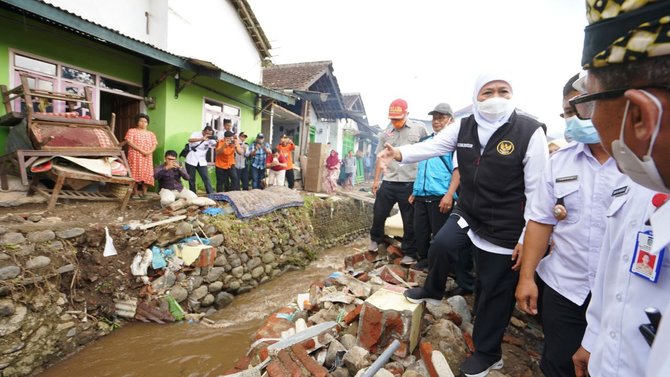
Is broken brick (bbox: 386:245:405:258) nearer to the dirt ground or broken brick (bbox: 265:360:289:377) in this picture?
broken brick (bbox: 265:360:289:377)

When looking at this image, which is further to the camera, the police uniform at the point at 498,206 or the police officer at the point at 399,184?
the police officer at the point at 399,184

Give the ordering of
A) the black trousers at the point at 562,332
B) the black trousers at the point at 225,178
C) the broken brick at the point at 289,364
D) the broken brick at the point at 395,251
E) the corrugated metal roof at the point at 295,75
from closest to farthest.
Result: the black trousers at the point at 562,332
the broken brick at the point at 289,364
the broken brick at the point at 395,251
the black trousers at the point at 225,178
the corrugated metal roof at the point at 295,75

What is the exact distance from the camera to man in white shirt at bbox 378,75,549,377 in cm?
206

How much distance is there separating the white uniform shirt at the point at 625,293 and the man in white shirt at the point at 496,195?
90 centimetres

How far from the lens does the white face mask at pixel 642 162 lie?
2.07ft

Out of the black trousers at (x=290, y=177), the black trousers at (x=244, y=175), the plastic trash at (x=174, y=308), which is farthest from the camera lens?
the black trousers at (x=290, y=177)

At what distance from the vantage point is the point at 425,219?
356cm

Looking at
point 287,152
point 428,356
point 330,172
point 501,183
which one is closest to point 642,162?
point 501,183

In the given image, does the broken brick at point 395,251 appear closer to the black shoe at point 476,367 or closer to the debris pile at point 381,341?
the debris pile at point 381,341

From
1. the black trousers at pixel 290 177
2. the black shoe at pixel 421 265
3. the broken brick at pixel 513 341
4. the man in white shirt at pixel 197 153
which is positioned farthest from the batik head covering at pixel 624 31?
the black trousers at pixel 290 177

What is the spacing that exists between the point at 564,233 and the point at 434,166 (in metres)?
1.81

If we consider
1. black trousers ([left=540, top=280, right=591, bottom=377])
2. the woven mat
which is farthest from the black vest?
the woven mat

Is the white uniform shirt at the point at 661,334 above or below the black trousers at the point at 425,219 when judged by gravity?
above

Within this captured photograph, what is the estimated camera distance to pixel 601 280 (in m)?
1.15
